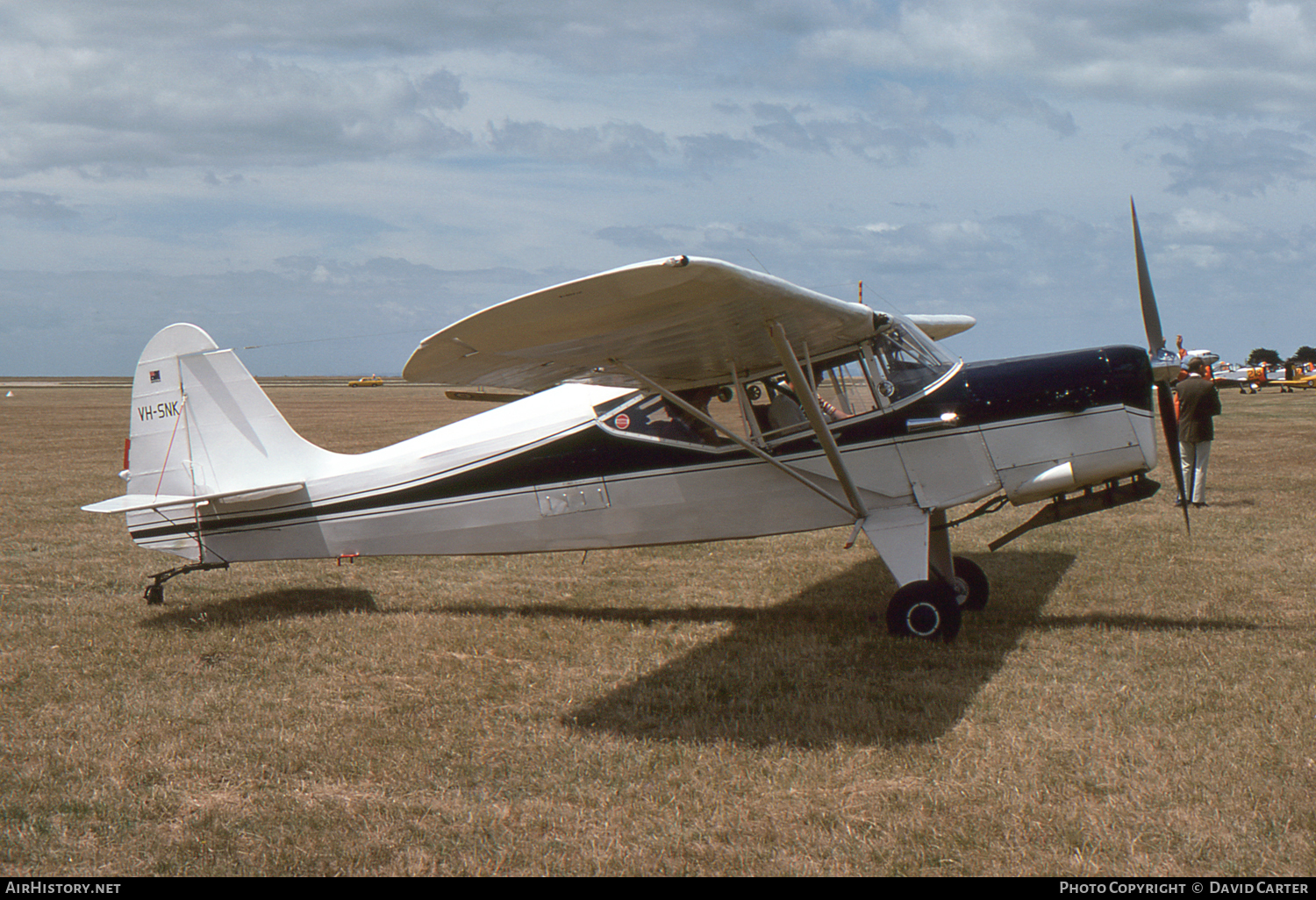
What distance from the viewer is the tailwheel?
7766 mm

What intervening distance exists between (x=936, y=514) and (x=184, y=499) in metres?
5.89

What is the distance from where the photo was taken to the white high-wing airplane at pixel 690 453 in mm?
6738

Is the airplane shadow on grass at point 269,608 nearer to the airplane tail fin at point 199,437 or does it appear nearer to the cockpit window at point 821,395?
the airplane tail fin at point 199,437

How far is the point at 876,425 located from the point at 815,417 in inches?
31.1

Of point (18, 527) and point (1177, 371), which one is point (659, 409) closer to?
point (1177, 371)

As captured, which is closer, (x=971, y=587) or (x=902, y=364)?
(x=902, y=364)

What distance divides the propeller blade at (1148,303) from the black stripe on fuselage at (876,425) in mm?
544

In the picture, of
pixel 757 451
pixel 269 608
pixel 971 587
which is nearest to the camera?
pixel 757 451

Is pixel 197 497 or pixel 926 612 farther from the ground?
pixel 197 497

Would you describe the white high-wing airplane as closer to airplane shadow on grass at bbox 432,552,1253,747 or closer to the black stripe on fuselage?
the black stripe on fuselage

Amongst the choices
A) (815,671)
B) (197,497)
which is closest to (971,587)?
(815,671)

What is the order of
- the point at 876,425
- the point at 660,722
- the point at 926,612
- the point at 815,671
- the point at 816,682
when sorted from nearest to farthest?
the point at 660,722 → the point at 816,682 → the point at 815,671 → the point at 926,612 → the point at 876,425

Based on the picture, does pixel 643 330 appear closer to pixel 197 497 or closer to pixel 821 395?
pixel 821 395

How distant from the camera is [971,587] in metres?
7.82
